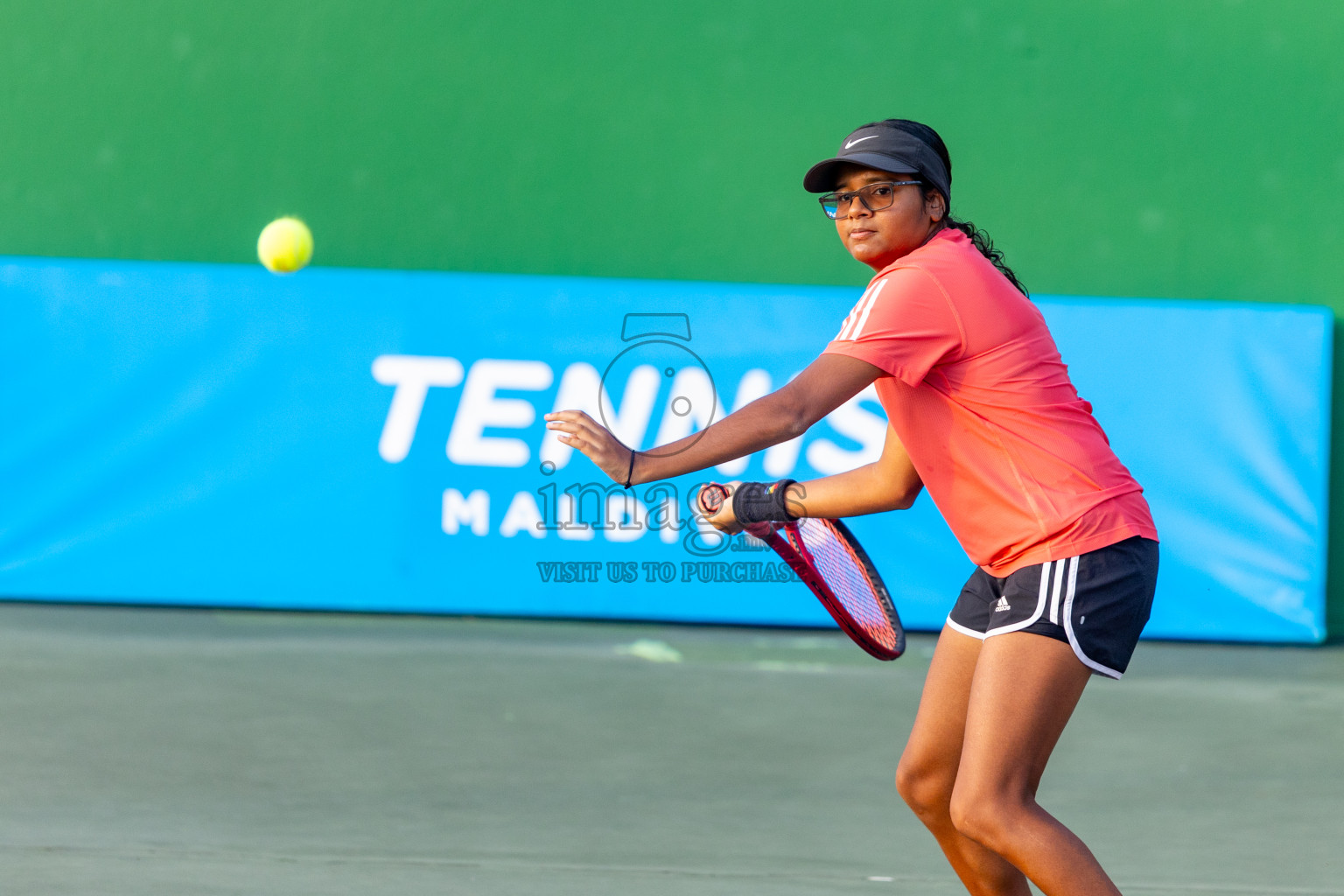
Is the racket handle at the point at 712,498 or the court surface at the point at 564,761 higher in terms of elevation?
the racket handle at the point at 712,498

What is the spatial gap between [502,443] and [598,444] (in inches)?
142

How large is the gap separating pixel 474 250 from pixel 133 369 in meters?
1.42

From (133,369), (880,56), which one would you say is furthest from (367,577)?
(880,56)

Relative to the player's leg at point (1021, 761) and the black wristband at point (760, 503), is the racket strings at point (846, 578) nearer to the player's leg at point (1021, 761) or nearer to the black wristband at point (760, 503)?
the black wristband at point (760, 503)

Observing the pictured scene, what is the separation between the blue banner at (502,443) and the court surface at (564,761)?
7.6 inches

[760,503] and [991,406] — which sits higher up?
[991,406]

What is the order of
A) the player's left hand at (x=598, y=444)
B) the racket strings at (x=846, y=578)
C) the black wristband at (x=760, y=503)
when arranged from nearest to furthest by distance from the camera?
the player's left hand at (x=598, y=444)
the black wristband at (x=760, y=503)
the racket strings at (x=846, y=578)

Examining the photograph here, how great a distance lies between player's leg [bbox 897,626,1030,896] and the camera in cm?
234

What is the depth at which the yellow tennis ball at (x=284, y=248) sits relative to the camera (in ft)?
18.6

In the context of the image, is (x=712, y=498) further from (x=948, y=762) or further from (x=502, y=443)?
(x=502, y=443)

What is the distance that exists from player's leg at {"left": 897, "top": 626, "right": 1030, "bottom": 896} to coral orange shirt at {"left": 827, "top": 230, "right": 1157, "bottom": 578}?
0.17m

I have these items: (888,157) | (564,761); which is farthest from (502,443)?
(888,157)

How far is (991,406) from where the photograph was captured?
86.2 inches

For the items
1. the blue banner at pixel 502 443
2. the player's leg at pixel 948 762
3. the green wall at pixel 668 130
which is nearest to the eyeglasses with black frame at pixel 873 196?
the player's leg at pixel 948 762
